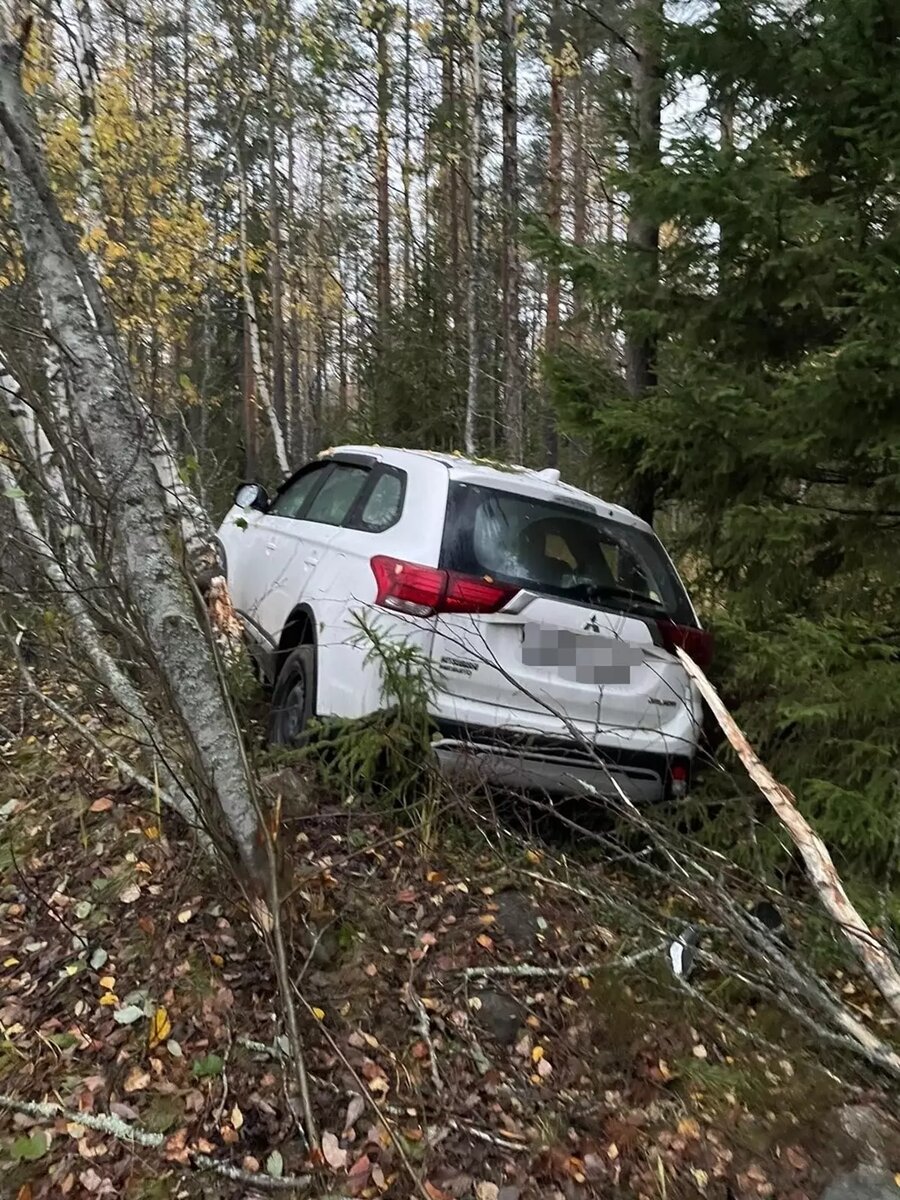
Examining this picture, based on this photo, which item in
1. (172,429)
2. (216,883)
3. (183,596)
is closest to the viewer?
(183,596)

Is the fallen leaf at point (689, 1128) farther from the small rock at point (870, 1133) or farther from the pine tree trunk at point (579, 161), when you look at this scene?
the pine tree trunk at point (579, 161)

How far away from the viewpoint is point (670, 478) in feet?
17.4

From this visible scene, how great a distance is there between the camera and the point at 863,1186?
7.98 feet

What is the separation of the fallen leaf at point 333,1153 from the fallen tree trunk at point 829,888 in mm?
1696

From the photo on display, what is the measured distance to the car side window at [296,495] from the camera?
18.0ft

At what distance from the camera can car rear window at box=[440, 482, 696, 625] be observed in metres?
3.83

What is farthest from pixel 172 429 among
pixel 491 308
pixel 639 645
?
pixel 491 308

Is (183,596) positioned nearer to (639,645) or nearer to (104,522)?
(104,522)

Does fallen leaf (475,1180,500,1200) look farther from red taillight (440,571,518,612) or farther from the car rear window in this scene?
the car rear window

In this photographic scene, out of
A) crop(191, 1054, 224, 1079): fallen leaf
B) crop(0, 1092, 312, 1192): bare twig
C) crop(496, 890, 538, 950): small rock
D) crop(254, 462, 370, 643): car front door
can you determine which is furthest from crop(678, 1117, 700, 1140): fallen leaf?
crop(254, 462, 370, 643): car front door

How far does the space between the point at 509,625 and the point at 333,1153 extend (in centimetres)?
204

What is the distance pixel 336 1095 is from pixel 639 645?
2.27 m

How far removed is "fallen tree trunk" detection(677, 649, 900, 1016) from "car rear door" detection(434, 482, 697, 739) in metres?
0.59

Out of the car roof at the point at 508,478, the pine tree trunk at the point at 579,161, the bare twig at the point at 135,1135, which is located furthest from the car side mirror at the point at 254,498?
the pine tree trunk at the point at 579,161
